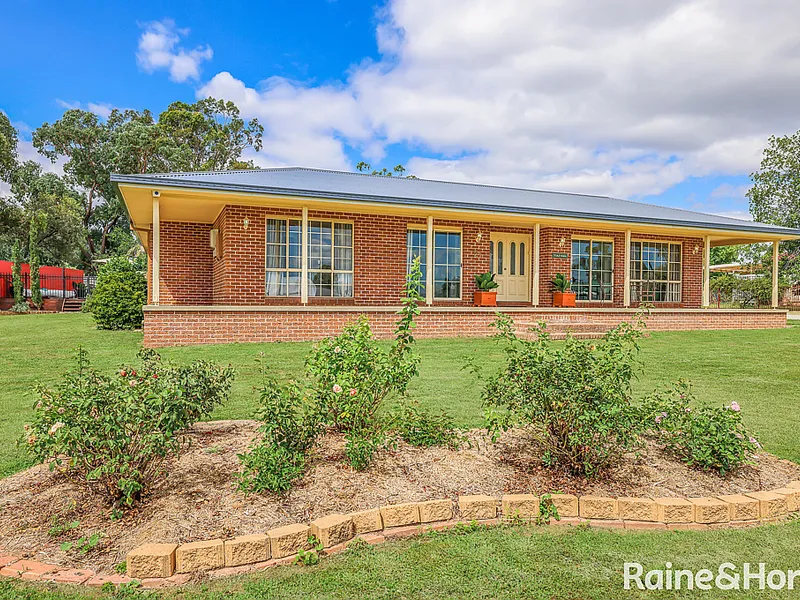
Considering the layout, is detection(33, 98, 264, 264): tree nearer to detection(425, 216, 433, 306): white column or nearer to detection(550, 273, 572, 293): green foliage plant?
detection(425, 216, 433, 306): white column

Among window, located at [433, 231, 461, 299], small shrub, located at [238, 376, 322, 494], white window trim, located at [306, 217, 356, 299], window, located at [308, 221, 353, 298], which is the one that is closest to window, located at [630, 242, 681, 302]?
window, located at [433, 231, 461, 299]

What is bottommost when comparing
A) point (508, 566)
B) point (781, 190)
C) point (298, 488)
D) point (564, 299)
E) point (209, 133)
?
point (508, 566)

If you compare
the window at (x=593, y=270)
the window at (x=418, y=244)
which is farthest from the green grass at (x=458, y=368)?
the window at (x=593, y=270)

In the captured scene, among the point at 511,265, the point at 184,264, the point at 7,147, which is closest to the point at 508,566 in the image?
Answer: the point at 511,265

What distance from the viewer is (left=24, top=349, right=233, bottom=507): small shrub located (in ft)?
8.84

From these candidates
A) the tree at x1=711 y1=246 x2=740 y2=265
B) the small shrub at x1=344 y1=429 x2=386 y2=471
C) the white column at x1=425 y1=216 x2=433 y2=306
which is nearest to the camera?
the small shrub at x1=344 y1=429 x2=386 y2=471

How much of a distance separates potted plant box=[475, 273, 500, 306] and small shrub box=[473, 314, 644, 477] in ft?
32.1

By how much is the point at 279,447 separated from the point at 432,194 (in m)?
11.2

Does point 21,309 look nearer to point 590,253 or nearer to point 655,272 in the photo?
point 590,253

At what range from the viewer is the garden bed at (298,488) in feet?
8.63

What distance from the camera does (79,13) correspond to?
615 inches

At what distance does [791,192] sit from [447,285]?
25.8 metres

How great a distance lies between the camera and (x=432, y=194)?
13.6m

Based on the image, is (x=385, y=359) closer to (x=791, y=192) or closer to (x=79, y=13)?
(x=79, y=13)
